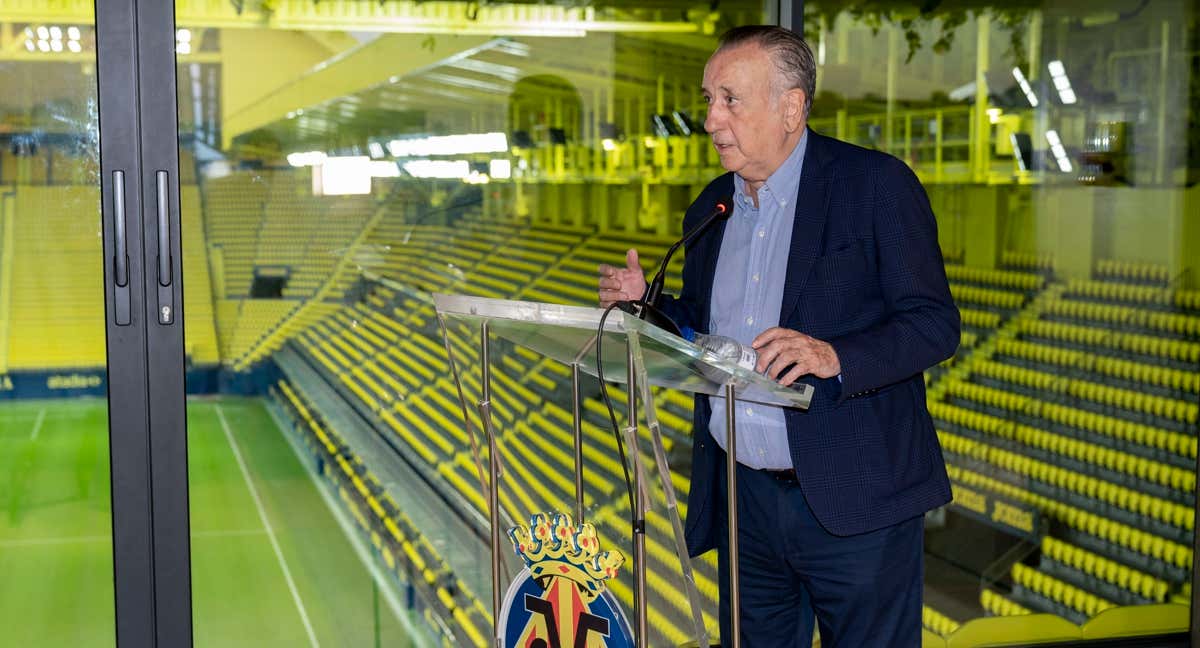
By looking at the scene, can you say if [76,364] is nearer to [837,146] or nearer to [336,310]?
[336,310]

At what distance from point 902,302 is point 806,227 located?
17 cm

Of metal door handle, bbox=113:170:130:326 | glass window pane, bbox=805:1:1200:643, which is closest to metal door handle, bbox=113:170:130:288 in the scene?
metal door handle, bbox=113:170:130:326

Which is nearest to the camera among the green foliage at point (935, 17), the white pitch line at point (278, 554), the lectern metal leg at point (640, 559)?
the lectern metal leg at point (640, 559)

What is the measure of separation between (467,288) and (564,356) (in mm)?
1520

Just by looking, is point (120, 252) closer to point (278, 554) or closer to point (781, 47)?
point (278, 554)

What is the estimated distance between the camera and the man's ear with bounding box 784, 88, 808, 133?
1667mm

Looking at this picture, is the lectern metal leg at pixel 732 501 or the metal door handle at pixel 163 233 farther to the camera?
the metal door handle at pixel 163 233

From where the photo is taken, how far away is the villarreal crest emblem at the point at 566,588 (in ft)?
4.56

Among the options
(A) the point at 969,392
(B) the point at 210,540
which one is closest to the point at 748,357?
(B) the point at 210,540

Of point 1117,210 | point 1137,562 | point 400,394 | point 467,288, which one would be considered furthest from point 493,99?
point 1137,562

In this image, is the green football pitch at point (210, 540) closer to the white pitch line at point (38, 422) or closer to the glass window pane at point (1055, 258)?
the white pitch line at point (38, 422)

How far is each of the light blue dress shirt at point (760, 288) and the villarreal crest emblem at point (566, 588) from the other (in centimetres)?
39

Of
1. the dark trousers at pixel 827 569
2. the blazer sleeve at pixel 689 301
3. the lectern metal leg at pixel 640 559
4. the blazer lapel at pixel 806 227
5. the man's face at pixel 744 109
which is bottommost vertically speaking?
the dark trousers at pixel 827 569

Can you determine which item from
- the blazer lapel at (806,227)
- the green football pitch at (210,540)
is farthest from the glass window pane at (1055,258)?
the blazer lapel at (806,227)
